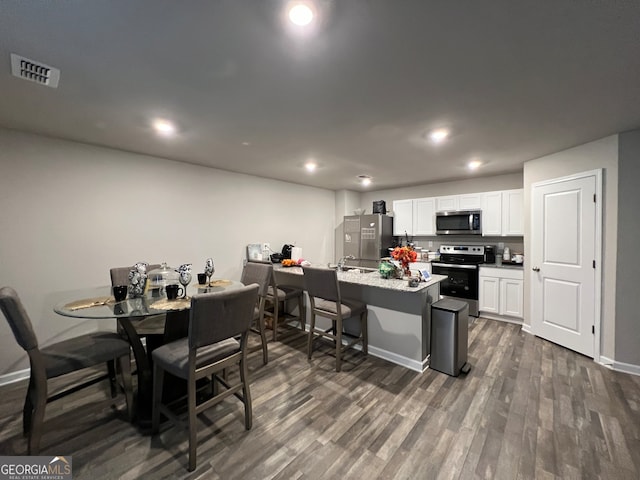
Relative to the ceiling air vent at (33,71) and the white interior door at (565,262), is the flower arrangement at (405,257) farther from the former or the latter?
the ceiling air vent at (33,71)

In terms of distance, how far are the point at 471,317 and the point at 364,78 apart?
13.5ft

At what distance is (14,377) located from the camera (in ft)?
8.41

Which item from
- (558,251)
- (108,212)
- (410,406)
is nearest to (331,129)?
(410,406)

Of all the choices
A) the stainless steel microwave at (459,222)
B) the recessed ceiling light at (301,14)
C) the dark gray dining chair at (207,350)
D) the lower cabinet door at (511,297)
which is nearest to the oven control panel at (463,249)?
the stainless steel microwave at (459,222)

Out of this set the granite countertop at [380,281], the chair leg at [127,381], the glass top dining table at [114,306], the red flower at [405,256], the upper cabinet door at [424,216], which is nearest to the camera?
the glass top dining table at [114,306]

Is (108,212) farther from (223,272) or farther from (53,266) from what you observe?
(223,272)

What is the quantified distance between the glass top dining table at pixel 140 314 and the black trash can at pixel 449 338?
2293 millimetres

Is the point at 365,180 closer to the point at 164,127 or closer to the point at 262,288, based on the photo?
the point at 262,288

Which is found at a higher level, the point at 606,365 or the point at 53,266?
the point at 53,266

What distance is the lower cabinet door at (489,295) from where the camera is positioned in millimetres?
4117

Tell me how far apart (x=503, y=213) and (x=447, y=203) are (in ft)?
2.89

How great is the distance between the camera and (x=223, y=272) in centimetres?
410

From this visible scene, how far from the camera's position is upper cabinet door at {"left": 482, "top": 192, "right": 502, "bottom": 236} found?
14.1 ft

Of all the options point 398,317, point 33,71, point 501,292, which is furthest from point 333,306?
point 501,292
